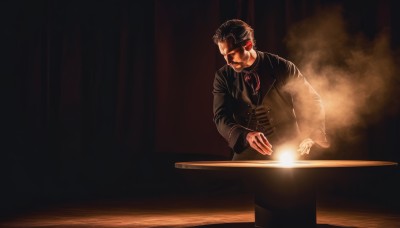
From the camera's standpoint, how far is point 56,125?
6.36m

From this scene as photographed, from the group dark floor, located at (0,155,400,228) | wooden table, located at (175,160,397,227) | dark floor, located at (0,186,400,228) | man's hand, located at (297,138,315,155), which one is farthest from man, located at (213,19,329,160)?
dark floor, located at (0,186,400,228)

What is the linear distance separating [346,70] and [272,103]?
87.7 inches

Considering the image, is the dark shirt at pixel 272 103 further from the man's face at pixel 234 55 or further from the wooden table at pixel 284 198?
the wooden table at pixel 284 198

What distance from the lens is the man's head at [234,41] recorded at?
3604 millimetres

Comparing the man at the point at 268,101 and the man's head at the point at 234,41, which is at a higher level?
the man's head at the point at 234,41

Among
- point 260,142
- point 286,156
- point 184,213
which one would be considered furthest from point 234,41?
point 184,213

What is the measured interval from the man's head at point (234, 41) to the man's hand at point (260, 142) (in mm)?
478

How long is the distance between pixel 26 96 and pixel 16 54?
0.40 meters

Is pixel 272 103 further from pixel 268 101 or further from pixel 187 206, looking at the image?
pixel 187 206

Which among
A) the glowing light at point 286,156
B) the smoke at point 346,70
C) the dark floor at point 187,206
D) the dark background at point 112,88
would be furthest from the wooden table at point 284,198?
the dark background at point 112,88

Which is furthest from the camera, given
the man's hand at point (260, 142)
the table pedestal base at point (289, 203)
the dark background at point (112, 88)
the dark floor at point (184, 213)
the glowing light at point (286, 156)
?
the dark background at point (112, 88)

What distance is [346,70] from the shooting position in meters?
5.86

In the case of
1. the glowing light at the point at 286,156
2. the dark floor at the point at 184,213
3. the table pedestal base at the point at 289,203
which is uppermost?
the glowing light at the point at 286,156

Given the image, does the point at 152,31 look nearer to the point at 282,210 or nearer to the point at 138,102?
the point at 138,102
